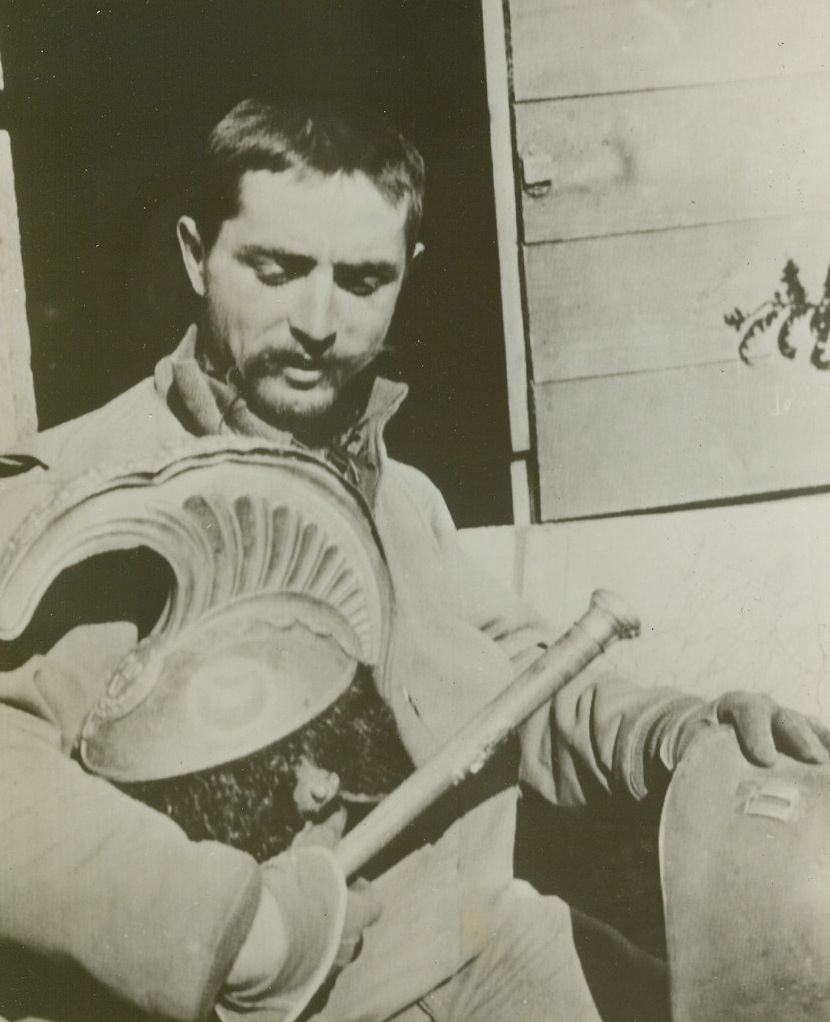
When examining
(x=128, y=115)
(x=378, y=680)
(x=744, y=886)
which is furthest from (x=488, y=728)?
(x=128, y=115)

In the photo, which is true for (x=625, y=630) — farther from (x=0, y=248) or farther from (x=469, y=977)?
(x=0, y=248)

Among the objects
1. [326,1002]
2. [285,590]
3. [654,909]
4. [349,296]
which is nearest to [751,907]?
[654,909]

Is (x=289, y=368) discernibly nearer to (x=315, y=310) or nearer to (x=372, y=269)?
(x=315, y=310)

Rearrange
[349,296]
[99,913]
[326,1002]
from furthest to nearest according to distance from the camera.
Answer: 1. [349,296]
2. [326,1002]
3. [99,913]

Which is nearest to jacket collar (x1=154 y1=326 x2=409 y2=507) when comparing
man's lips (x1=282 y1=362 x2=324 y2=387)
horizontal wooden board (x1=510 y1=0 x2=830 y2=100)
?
man's lips (x1=282 y1=362 x2=324 y2=387)

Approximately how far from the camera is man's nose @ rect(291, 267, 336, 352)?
2.28 metres

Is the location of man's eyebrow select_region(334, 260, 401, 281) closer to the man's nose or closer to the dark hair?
the man's nose

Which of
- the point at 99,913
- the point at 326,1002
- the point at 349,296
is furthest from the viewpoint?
the point at 349,296

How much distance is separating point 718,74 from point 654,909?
1793 mm

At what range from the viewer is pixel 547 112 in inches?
94.6

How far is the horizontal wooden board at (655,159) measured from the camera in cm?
240

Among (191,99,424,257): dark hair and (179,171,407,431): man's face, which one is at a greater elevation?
(191,99,424,257): dark hair

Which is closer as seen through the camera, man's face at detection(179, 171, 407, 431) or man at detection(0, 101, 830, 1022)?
man at detection(0, 101, 830, 1022)

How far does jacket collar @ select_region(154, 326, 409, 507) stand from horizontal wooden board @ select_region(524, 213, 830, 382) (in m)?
0.43
